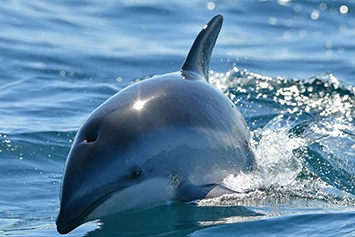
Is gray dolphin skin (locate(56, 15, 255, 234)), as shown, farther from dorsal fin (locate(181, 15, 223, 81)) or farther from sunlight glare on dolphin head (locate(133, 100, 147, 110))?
dorsal fin (locate(181, 15, 223, 81))

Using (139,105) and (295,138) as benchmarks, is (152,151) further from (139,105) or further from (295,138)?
(295,138)

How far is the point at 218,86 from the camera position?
13938 mm

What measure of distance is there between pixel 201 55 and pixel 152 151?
2376 mm

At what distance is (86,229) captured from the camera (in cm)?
683

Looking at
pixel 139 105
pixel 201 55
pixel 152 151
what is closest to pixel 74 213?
pixel 152 151

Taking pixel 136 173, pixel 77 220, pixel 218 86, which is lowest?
pixel 77 220

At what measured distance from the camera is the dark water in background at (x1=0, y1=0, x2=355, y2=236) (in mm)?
7094

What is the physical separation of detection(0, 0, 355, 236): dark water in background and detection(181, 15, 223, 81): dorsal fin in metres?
1.12

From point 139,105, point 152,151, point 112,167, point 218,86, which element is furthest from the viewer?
point 218,86

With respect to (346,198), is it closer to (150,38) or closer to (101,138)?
(101,138)

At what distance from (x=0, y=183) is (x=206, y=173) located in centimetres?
243

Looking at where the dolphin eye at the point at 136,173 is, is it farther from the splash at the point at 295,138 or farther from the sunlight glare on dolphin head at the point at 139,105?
the splash at the point at 295,138

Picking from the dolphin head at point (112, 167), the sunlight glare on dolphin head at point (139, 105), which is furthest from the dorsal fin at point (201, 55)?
the dolphin head at point (112, 167)

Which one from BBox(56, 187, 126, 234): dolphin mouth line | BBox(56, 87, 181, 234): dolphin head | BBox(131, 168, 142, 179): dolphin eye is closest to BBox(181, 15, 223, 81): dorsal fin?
BBox(56, 87, 181, 234): dolphin head
